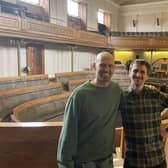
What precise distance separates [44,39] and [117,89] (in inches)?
312

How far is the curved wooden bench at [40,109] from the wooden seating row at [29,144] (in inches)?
112

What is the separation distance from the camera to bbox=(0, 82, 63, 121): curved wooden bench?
5.02 m

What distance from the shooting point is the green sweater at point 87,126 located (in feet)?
4.33

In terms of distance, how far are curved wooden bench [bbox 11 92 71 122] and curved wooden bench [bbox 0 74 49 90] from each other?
0.69 meters

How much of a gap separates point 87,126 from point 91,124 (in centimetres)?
3

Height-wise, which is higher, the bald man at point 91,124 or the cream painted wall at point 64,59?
the cream painted wall at point 64,59

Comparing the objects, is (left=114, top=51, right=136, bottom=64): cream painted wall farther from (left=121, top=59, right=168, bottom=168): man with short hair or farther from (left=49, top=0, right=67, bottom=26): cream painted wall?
(left=121, top=59, right=168, bottom=168): man with short hair

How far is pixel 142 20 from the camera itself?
17859 mm

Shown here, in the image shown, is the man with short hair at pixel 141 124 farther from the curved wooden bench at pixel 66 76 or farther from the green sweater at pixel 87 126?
the curved wooden bench at pixel 66 76

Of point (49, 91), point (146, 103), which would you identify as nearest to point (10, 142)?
point (146, 103)

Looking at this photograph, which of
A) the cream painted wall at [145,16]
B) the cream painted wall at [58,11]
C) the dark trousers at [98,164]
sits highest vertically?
the cream painted wall at [145,16]

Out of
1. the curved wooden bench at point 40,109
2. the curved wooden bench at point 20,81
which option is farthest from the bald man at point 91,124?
the curved wooden bench at point 20,81

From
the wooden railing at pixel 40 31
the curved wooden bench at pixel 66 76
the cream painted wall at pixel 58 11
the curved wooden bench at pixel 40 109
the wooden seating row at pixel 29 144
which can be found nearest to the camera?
the wooden seating row at pixel 29 144

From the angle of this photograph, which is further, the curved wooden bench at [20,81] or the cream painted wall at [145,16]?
the cream painted wall at [145,16]
